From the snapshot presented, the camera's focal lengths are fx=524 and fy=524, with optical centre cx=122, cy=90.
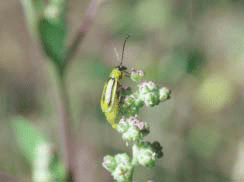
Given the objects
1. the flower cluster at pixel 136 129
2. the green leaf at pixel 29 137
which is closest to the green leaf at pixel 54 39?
the green leaf at pixel 29 137

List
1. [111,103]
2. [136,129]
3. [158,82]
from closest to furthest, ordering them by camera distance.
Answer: [136,129], [111,103], [158,82]

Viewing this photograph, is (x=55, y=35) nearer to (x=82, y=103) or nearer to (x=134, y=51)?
(x=82, y=103)

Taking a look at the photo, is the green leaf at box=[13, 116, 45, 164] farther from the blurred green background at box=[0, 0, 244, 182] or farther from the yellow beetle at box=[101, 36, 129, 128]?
the yellow beetle at box=[101, 36, 129, 128]

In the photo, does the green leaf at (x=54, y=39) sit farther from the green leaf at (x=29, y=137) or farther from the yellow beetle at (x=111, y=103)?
the yellow beetle at (x=111, y=103)

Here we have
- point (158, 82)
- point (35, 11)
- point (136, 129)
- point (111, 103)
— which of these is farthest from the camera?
point (158, 82)

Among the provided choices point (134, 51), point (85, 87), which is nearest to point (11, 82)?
point (85, 87)

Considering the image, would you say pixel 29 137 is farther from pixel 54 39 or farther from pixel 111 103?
pixel 111 103

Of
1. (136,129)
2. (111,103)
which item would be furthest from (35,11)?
(136,129)
